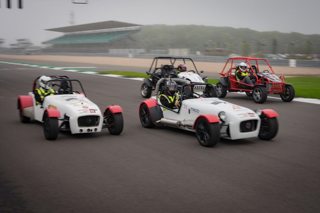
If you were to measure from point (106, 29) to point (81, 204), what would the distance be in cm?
9621

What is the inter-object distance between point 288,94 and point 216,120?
840cm

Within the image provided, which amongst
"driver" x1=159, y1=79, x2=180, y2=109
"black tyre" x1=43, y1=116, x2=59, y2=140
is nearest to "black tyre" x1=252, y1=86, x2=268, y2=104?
"driver" x1=159, y1=79, x2=180, y2=109

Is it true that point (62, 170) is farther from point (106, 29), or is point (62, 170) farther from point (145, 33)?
point (145, 33)

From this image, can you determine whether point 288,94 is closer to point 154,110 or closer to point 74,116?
point 154,110

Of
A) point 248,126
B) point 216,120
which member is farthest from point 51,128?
point 248,126

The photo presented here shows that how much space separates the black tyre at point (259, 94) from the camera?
15.3 meters

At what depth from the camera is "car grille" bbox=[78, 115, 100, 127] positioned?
9156 millimetres

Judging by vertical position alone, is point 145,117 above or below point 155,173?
above

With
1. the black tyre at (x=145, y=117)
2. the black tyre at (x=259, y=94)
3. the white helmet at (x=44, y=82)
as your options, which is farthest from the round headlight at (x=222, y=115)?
the black tyre at (x=259, y=94)

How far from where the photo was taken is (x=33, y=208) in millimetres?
5156

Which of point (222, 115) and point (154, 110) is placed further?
point (154, 110)

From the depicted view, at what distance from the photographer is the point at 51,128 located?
879 centimetres

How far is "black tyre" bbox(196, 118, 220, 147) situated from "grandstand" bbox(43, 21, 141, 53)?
253 feet

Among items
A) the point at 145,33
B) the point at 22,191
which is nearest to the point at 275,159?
the point at 22,191
